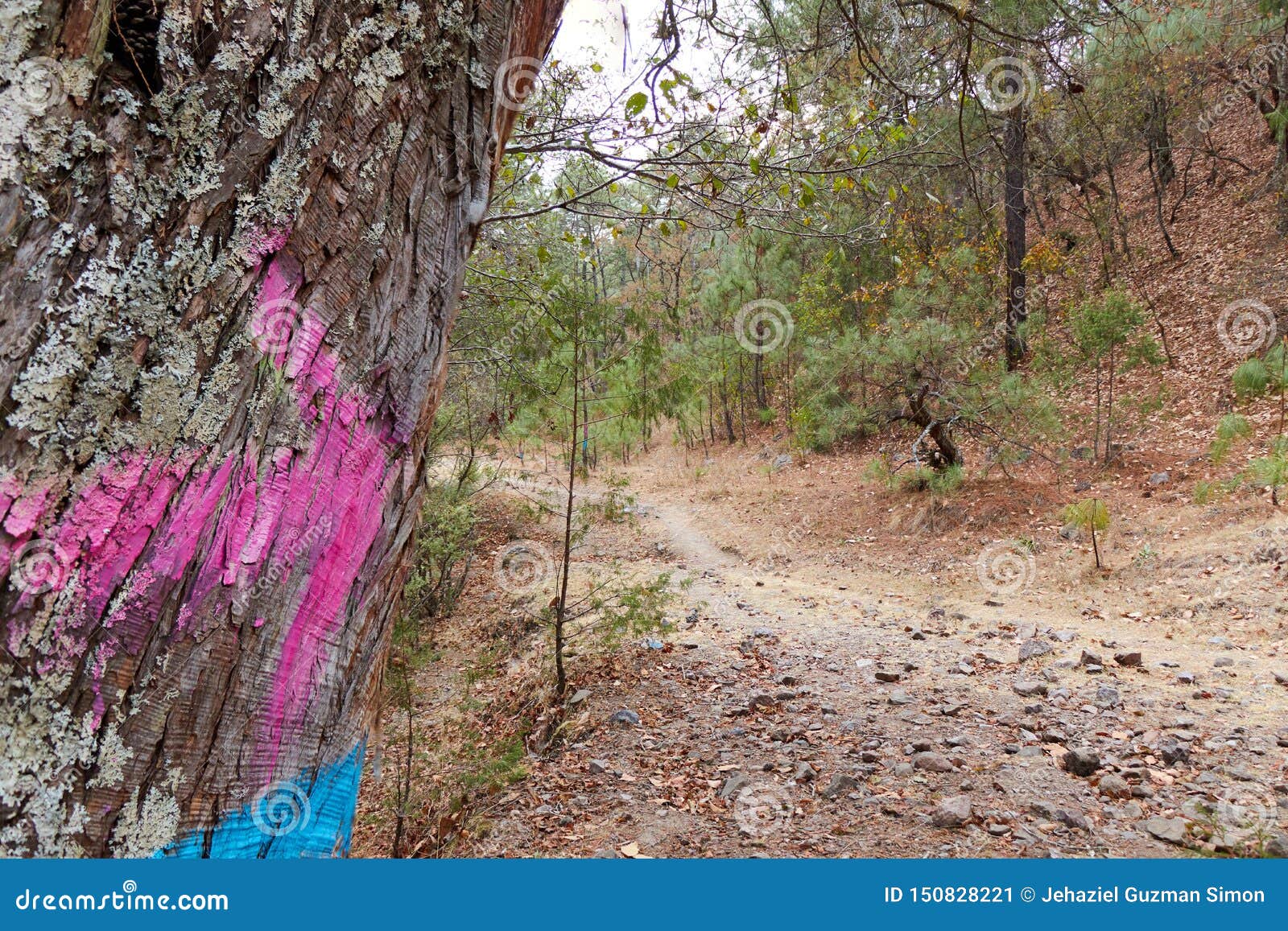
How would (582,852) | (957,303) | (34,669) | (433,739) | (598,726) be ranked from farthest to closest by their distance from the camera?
(957,303) < (598,726) < (433,739) < (582,852) < (34,669)

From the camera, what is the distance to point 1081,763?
2584 mm

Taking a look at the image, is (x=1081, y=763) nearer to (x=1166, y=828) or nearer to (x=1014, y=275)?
(x=1166, y=828)

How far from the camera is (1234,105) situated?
44.9 ft

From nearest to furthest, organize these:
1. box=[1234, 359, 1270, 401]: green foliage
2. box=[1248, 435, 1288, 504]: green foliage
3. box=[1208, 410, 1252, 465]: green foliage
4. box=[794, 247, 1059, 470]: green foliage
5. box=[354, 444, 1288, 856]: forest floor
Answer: box=[354, 444, 1288, 856]: forest floor < box=[1248, 435, 1288, 504]: green foliage < box=[1208, 410, 1252, 465]: green foliage < box=[794, 247, 1059, 470]: green foliage < box=[1234, 359, 1270, 401]: green foliage

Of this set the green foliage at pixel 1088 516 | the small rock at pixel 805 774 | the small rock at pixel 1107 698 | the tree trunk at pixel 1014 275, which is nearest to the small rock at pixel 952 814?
the small rock at pixel 805 774

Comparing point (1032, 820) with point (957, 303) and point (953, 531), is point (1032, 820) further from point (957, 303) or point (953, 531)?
point (957, 303)

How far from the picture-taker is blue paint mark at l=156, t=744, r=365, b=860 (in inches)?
32.1

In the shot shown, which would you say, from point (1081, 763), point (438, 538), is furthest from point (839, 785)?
point (438, 538)

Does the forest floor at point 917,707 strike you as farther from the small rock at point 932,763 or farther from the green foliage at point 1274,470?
the green foliage at point 1274,470

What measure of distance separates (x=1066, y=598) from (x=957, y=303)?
4390 millimetres

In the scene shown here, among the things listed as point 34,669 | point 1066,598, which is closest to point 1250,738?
point 1066,598

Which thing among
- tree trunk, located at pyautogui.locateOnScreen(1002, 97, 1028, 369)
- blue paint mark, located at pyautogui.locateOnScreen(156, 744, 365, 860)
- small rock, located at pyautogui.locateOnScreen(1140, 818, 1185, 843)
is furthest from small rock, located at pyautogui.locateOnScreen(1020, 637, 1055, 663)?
tree trunk, located at pyautogui.locateOnScreen(1002, 97, 1028, 369)

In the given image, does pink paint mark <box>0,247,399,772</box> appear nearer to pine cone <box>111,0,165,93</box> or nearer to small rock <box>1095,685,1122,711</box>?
pine cone <box>111,0,165,93</box>

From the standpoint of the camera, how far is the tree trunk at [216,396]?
706 mm
